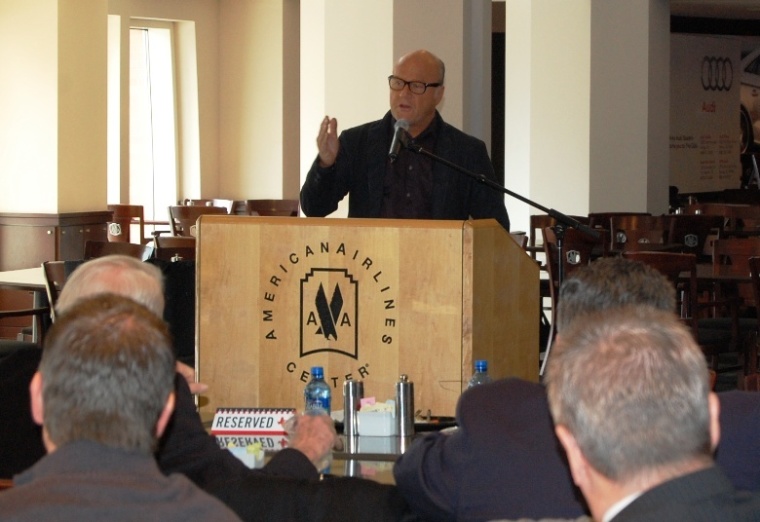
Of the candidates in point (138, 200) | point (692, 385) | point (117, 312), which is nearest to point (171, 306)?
point (117, 312)

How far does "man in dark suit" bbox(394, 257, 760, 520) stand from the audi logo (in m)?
17.9

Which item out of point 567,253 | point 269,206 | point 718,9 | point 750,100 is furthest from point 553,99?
point 750,100

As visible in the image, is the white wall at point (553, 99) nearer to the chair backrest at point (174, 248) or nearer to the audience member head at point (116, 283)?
the chair backrest at point (174, 248)

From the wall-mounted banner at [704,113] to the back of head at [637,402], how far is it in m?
17.4

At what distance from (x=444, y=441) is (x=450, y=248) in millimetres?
981

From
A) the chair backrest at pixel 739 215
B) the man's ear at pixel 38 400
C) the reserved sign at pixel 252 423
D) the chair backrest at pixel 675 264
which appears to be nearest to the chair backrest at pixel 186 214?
the chair backrest at pixel 739 215

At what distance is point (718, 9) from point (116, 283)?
55.8 feet

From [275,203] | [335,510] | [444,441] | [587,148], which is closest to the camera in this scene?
[335,510]

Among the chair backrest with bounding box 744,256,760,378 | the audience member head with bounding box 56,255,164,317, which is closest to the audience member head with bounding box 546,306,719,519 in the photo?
the audience member head with bounding box 56,255,164,317

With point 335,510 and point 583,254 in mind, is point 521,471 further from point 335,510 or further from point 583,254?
point 583,254

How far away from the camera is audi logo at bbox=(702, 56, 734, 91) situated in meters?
19.2

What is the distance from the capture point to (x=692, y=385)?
4.83 feet

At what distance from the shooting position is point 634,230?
29.7 ft

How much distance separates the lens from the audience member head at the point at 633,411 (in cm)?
144
